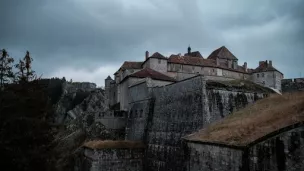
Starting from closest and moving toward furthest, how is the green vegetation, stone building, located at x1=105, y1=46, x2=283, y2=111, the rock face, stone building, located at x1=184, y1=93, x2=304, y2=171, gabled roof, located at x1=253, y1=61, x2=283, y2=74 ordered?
stone building, located at x1=184, y1=93, x2=304, y2=171
the green vegetation
stone building, located at x1=105, y1=46, x2=283, y2=111
gabled roof, located at x1=253, y1=61, x2=283, y2=74
the rock face

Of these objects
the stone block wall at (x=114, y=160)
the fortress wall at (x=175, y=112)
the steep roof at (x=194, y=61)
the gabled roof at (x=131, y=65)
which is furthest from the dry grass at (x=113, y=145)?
the steep roof at (x=194, y=61)

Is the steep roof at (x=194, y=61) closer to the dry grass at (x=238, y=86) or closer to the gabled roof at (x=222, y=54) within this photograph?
the gabled roof at (x=222, y=54)

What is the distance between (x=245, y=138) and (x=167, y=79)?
22059 mm

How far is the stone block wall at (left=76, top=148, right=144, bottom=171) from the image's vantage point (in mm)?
27022

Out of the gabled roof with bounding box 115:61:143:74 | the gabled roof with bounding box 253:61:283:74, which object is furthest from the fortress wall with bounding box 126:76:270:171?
the gabled roof with bounding box 253:61:283:74

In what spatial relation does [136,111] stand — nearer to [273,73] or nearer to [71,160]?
[71,160]

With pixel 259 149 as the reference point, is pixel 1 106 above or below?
above

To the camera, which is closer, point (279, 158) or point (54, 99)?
point (279, 158)

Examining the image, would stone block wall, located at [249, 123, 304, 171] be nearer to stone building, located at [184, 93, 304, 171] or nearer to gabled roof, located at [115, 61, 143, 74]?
stone building, located at [184, 93, 304, 171]

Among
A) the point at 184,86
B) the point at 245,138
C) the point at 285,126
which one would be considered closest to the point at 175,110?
the point at 184,86

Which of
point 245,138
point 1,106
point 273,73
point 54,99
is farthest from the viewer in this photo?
point 54,99

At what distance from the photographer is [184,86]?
2388 cm

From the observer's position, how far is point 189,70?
4922 cm

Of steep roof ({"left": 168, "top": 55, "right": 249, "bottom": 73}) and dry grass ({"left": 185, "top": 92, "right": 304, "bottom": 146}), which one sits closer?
dry grass ({"left": 185, "top": 92, "right": 304, "bottom": 146})
